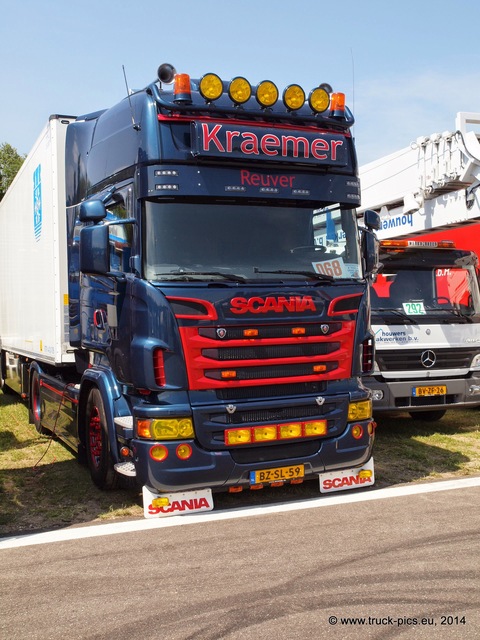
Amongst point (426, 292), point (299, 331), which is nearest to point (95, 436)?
point (299, 331)

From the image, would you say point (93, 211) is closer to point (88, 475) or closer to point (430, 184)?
point (88, 475)

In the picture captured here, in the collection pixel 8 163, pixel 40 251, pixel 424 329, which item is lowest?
Result: pixel 424 329

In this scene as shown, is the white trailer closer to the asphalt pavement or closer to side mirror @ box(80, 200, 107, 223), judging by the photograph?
the asphalt pavement

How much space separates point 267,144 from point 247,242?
808mm

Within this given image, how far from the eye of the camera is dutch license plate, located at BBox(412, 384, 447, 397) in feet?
29.1

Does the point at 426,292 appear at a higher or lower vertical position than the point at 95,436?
higher

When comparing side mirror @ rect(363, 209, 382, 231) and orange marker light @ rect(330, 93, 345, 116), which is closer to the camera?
orange marker light @ rect(330, 93, 345, 116)

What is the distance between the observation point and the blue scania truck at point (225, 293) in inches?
223

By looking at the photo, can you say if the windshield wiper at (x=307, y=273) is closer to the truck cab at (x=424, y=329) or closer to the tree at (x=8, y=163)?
the truck cab at (x=424, y=329)

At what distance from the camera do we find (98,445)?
673cm

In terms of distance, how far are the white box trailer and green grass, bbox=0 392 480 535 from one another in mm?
1079


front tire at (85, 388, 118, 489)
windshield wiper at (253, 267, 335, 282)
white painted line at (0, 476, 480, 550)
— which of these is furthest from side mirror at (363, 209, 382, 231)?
front tire at (85, 388, 118, 489)

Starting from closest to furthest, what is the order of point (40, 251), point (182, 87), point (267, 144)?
point (182, 87) < point (267, 144) < point (40, 251)

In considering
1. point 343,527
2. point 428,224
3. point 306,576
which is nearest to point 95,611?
point 306,576
